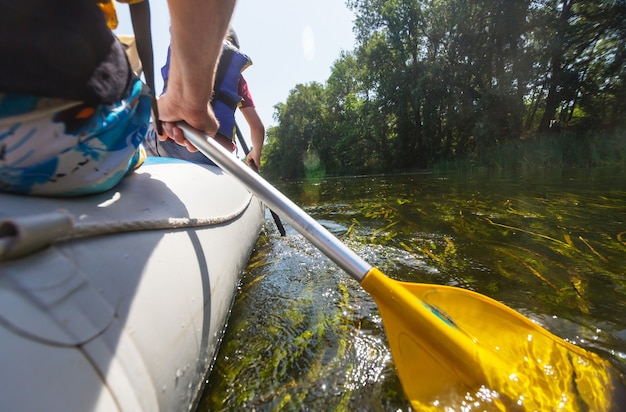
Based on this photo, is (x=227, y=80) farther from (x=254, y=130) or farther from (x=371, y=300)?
(x=371, y=300)

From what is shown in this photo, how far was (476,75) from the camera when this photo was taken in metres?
15.6

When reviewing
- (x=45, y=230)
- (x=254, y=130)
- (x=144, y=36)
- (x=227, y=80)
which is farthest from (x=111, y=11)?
(x=254, y=130)

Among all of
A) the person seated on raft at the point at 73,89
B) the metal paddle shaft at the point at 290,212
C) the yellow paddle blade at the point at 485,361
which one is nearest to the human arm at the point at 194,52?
the person seated on raft at the point at 73,89

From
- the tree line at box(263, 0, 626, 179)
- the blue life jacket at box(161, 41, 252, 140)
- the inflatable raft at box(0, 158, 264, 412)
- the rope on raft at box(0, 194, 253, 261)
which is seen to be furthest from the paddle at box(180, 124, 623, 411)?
the tree line at box(263, 0, 626, 179)

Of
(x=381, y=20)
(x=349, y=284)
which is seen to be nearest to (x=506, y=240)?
(x=349, y=284)

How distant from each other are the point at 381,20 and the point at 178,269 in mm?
22879

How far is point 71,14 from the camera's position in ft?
2.19

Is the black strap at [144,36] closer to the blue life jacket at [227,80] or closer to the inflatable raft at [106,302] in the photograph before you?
the inflatable raft at [106,302]

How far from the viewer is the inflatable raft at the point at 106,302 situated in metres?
0.46

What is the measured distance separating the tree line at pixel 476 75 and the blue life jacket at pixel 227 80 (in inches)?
562

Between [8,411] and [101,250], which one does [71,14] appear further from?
[8,411]

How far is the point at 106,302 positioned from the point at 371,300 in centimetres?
124

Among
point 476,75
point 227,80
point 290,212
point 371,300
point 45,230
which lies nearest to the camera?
point 45,230

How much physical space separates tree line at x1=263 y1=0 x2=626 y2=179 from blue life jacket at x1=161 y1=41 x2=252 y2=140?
14.3 metres
